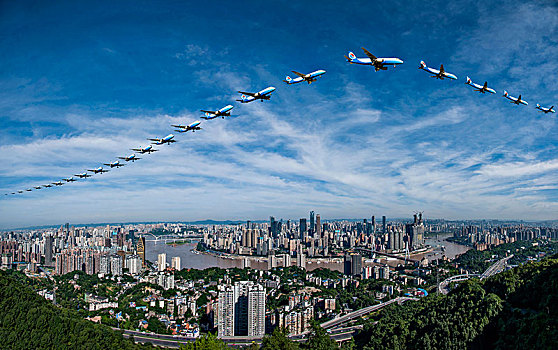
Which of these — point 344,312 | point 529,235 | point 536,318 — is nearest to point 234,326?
point 344,312

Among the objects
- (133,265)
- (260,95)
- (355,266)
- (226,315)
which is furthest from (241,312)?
(133,265)

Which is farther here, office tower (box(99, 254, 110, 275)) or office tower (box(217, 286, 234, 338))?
office tower (box(99, 254, 110, 275))

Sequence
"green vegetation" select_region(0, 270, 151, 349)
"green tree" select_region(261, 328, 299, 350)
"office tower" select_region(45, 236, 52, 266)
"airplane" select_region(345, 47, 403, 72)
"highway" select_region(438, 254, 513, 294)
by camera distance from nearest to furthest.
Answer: "airplane" select_region(345, 47, 403, 72), "green tree" select_region(261, 328, 299, 350), "green vegetation" select_region(0, 270, 151, 349), "highway" select_region(438, 254, 513, 294), "office tower" select_region(45, 236, 52, 266)

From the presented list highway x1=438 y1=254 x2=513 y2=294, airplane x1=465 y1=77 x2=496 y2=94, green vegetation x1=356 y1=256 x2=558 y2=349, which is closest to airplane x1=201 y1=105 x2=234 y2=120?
airplane x1=465 y1=77 x2=496 y2=94

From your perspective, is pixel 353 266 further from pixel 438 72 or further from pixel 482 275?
pixel 438 72

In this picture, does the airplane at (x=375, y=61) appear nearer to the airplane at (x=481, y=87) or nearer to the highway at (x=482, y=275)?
the airplane at (x=481, y=87)

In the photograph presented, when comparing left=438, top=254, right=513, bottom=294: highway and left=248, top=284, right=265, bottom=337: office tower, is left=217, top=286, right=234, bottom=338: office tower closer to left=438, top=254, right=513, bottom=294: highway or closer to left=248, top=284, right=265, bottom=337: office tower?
left=248, top=284, right=265, bottom=337: office tower
